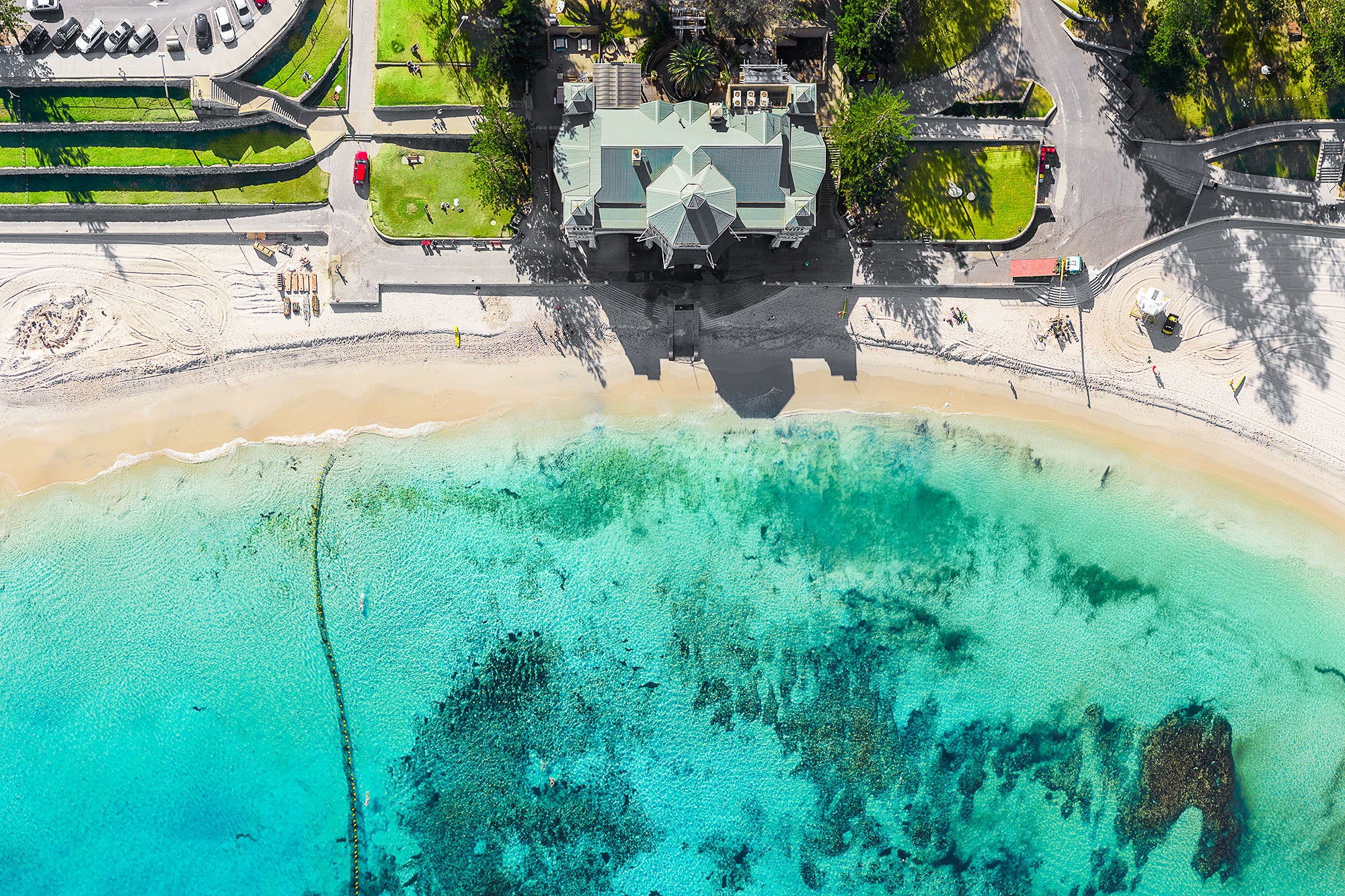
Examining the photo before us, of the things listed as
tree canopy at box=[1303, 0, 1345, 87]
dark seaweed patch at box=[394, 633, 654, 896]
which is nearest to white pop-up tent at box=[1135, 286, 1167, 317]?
tree canopy at box=[1303, 0, 1345, 87]

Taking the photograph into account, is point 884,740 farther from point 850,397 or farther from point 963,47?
point 963,47

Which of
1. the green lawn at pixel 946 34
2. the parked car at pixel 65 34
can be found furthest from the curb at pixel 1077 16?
the parked car at pixel 65 34

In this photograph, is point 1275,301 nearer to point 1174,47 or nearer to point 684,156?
point 1174,47

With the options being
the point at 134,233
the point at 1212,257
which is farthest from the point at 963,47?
the point at 134,233

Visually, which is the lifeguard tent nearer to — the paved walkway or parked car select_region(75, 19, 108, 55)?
the paved walkway

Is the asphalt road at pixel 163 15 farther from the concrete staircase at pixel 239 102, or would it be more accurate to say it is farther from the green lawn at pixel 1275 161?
the green lawn at pixel 1275 161

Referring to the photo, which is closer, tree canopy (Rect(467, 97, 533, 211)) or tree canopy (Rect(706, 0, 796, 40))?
tree canopy (Rect(467, 97, 533, 211))

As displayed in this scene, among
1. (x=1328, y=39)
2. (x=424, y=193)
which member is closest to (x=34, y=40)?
(x=424, y=193)
